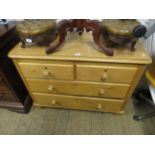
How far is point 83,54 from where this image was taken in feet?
2.95

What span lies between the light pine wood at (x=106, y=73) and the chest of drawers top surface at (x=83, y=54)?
0.06 meters

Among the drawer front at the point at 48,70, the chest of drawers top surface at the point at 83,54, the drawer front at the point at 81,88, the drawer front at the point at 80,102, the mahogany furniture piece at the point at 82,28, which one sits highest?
the mahogany furniture piece at the point at 82,28

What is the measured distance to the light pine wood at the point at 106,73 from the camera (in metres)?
0.92

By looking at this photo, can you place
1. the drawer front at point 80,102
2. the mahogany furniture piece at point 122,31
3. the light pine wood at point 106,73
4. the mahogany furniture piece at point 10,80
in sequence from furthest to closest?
the drawer front at point 80,102 → the mahogany furniture piece at point 10,80 → the light pine wood at point 106,73 → the mahogany furniture piece at point 122,31

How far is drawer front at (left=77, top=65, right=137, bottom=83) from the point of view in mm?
918

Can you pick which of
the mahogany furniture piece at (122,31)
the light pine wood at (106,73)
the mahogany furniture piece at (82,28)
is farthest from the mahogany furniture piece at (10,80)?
the mahogany furniture piece at (122,31)

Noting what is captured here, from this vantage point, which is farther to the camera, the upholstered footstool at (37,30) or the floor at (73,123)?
the floor at (73,123)

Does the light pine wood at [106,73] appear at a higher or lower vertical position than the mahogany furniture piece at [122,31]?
lower

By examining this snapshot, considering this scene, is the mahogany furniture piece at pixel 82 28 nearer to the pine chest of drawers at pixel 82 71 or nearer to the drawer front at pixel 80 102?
the pine chest of drawers at pixel 82 71

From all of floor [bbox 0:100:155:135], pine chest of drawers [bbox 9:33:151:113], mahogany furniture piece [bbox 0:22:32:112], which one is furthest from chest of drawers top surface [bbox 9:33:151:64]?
floor [bbox 0:100:155:135]

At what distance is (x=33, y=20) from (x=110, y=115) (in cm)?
109

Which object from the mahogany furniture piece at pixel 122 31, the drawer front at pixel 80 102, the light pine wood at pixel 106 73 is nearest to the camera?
the mahogany furniture piece at pixel 122 31
